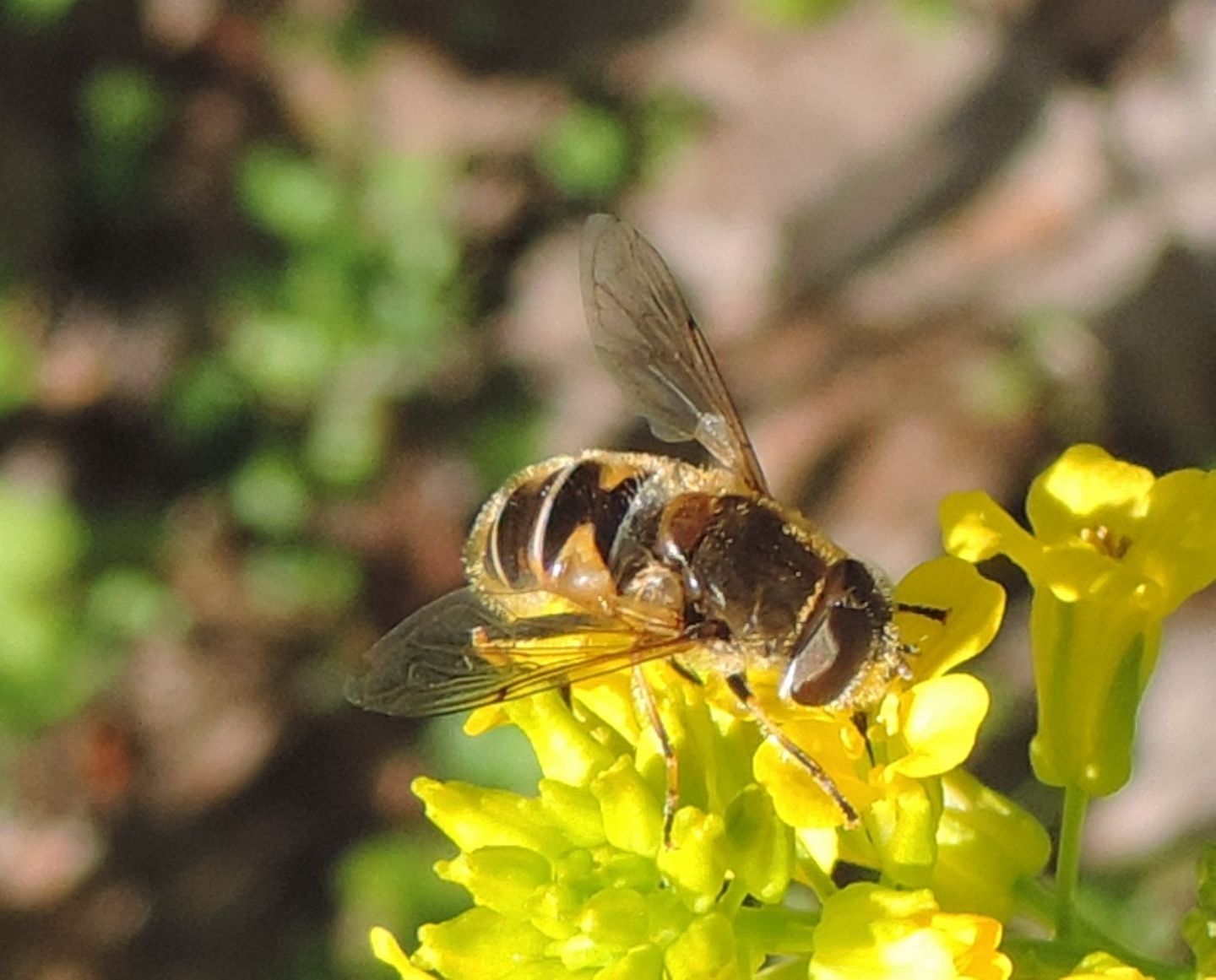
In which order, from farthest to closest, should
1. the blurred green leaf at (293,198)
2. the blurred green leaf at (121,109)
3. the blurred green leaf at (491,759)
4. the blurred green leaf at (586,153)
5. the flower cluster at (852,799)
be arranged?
the blurred green leaf at (121,109) → the blurred green leaf at (586,153) → the blurred green leaf at (293,198) → the blurred green leaf at (491,759) → the flower cluster at (852,799)

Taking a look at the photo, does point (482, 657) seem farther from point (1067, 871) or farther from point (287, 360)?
point (287, 360)

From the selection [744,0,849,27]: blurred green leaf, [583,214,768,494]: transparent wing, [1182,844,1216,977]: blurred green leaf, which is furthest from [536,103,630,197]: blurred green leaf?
[1182,844,1216,977]: blurred green leaf

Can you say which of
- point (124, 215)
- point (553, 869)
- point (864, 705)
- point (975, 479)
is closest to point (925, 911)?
point (864, 705)

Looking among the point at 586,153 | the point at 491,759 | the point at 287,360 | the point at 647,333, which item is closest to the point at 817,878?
the point at 647,333

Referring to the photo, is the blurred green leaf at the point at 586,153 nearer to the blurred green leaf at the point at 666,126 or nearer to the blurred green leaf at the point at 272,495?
the blurred green leaf at the point at 666,126

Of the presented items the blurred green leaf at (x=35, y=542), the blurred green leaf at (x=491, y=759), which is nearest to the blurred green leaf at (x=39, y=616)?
the blurred green leaf at (x=35, y=542)

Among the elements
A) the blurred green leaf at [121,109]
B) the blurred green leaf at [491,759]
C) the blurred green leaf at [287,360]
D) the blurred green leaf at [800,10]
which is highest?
the blurred green leaf at [121,109]

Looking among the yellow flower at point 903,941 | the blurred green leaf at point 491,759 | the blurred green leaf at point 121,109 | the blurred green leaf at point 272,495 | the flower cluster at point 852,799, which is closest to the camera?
the yellow flower at point 903,941
